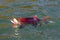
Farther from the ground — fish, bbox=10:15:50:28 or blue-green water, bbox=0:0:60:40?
fish, bbox=10:15:50:28

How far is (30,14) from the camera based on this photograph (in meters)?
6.88

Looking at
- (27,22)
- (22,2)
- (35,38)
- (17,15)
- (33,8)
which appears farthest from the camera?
(22,2)

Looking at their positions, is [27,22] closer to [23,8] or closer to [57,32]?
[57,32]

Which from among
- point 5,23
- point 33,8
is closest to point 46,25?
point 5,23

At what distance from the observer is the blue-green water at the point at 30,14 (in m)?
5.73

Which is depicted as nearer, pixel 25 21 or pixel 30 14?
pixel 25 21

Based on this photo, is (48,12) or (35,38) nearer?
(35,38)

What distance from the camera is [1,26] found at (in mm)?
6273

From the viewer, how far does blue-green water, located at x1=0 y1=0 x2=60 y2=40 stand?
5734 mm

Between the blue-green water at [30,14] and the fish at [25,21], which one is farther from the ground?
the fish at [25,21]

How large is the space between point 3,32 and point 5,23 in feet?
1.60

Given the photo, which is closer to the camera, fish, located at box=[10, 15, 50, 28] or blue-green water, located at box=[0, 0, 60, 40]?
blue-green water, located at box=[0, 0, 60, 40]

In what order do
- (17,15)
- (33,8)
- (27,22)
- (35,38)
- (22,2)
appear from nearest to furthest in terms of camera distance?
(35,38) < (27,22) < (17,15) < (33,8) < (22,2)

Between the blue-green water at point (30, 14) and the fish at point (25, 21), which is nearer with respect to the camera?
the blue-green water at point (30, 14)
